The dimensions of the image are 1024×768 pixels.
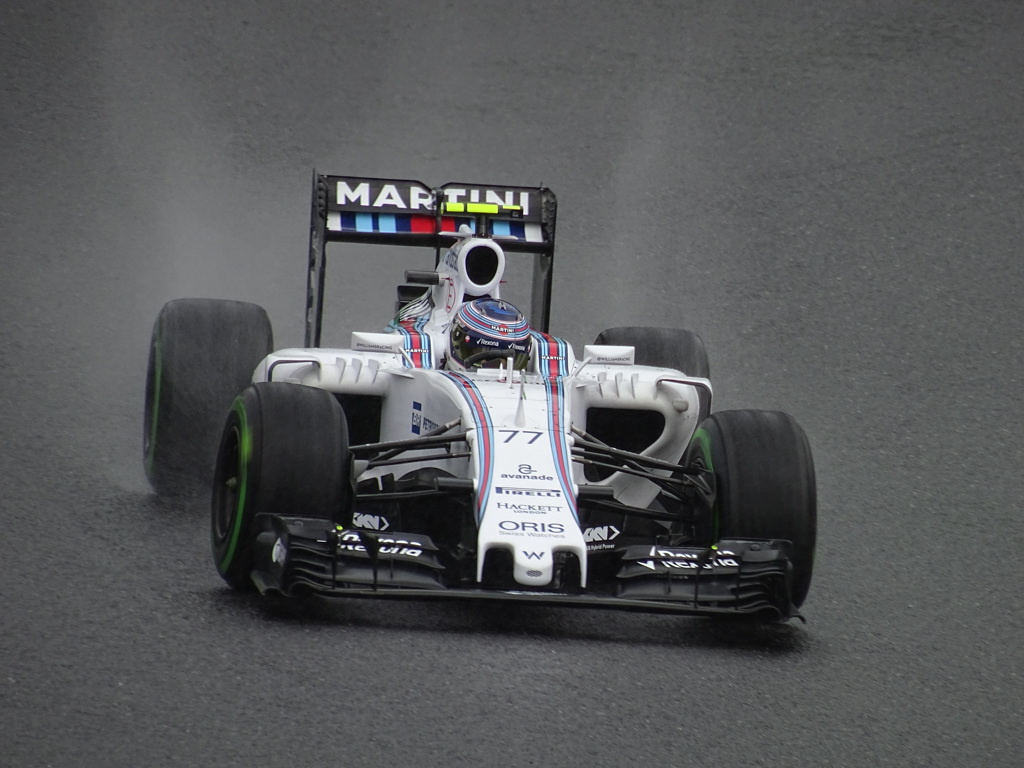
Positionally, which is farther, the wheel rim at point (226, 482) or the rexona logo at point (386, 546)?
the wheel rim at point (226, 482)

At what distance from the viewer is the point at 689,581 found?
6.12 meters

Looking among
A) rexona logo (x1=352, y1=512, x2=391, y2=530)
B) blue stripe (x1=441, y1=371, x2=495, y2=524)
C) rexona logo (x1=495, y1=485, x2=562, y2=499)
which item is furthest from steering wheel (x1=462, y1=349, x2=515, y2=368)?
rexona logo (x1=495, y1=485, x2=562, y2=499)

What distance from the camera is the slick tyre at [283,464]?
6.22 metres

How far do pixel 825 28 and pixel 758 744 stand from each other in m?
13.3

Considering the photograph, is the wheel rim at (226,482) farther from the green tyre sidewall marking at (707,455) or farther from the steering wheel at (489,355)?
the green tyre sidewall marking at (707,455)

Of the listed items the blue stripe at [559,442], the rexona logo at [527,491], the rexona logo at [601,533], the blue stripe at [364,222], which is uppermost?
the blue stripe at [364,222]

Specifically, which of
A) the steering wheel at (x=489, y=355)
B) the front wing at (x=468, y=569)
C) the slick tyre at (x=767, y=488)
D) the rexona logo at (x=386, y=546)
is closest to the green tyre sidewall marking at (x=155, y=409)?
the steering wheel at (x=489, y=355)

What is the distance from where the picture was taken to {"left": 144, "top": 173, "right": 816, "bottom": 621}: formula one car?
608 cm

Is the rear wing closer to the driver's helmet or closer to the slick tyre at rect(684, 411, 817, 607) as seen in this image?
the driver's helmet

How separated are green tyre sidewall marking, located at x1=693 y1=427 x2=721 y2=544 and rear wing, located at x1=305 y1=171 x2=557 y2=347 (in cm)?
209

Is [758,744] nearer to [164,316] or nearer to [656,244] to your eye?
[164,316]

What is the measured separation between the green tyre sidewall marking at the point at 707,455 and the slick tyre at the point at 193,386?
2458 mm

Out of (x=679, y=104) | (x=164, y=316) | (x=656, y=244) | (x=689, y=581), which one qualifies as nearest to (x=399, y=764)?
(x=689, y=581)

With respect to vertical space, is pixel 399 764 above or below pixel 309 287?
below
